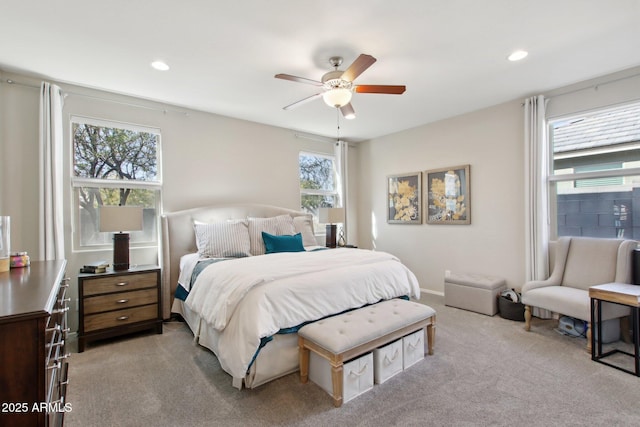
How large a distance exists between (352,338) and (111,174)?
3.35 metres

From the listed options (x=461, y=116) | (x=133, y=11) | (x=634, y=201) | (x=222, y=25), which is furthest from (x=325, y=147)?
(x=634, y=201)

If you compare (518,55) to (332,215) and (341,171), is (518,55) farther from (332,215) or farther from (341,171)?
(341,171)

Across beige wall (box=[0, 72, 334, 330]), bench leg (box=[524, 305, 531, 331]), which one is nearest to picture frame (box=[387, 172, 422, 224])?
beige wall (box=[0, 72, 334, 330])

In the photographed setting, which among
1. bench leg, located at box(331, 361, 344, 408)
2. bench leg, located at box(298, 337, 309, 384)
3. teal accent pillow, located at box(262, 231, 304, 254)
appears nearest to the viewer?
bench leg, located at box(331, 361, 344, 408)

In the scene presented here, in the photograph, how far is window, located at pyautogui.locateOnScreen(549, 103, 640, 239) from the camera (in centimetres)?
316

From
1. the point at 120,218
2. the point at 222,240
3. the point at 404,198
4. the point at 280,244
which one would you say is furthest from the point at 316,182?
the point at 120,218

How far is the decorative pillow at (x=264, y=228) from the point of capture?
377 cm

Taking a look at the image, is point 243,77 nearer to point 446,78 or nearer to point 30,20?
point 30,20

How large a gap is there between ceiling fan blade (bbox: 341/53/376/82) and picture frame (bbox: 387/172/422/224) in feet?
9.52

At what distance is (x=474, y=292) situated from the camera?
3844 millimetres

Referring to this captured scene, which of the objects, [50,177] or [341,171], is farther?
[341,171]

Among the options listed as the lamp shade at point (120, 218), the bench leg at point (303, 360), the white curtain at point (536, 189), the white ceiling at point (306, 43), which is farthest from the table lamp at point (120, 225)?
the white curtain at point (536, 189)

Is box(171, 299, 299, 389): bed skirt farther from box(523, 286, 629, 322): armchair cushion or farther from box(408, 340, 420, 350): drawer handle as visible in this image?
box(523, 286, 629, 322): armchair cushion

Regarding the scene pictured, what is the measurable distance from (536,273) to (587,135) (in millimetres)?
1696
